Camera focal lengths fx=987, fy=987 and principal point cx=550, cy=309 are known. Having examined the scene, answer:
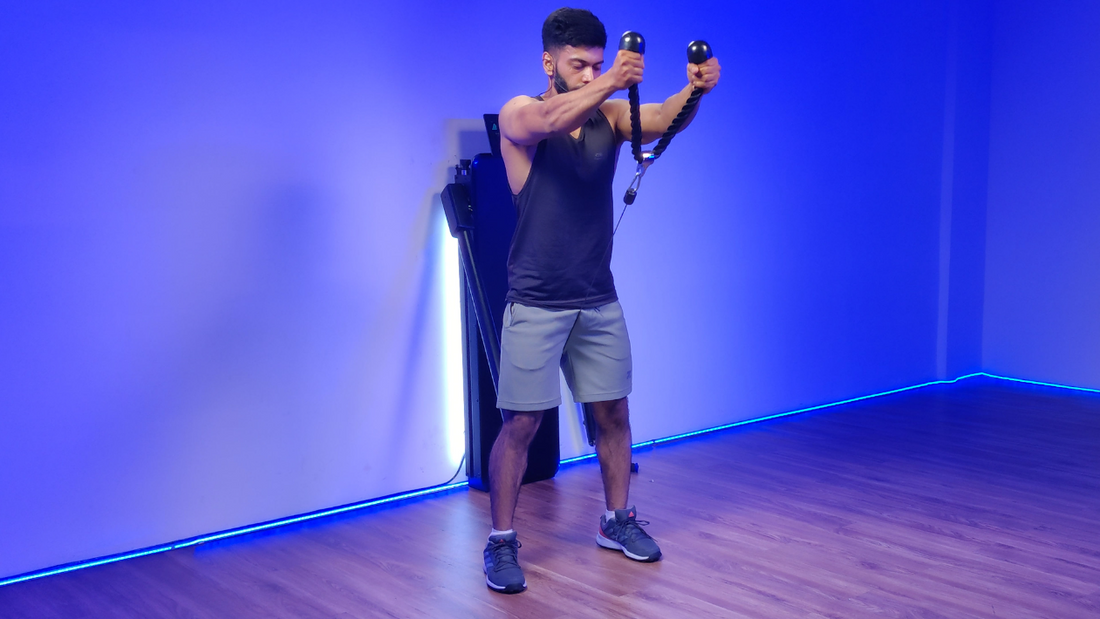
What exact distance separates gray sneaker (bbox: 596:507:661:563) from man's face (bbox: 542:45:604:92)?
1204 millimetres

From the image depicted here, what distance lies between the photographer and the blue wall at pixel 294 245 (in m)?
2.70

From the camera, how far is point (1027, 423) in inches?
174

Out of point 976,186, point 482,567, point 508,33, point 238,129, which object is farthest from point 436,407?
point 976,186

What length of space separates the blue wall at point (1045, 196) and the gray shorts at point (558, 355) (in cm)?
355

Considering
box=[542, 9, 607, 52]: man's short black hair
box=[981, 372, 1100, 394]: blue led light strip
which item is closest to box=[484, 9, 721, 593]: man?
box=[542, 9, 607, 52]: man's short black hair

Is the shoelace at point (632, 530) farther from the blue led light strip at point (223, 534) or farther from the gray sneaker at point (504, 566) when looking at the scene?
the blue led light strip at point (223, 534)

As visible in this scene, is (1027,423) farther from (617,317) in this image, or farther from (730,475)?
(617,317)

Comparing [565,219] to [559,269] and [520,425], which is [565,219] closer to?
[559,269]

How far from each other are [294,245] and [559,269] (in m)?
1.02

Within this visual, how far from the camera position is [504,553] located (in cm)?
259

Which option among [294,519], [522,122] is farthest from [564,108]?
[294,519]

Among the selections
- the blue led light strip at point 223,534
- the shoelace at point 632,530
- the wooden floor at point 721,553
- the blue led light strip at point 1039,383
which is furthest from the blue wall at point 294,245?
the blue led light strip at point 1039,383

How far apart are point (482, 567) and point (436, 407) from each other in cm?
91

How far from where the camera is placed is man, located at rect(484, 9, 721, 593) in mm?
2465
